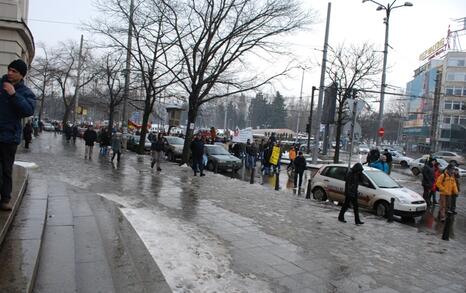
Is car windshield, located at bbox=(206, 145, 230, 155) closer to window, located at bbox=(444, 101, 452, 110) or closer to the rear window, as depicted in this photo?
the rear window

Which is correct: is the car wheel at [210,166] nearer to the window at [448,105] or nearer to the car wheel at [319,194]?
Answer: the car wheel at [319,194]

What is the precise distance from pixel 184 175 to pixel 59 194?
9.22 meters

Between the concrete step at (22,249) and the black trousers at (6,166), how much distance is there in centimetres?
41

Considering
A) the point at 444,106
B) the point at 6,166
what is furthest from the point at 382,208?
the point at 444,106

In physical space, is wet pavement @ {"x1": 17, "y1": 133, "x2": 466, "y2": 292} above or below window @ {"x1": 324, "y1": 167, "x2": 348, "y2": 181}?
below

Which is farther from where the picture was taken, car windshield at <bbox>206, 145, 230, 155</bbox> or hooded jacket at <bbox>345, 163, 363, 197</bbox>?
car windshield at <bbox>206, 145, 230, 155</bbox>

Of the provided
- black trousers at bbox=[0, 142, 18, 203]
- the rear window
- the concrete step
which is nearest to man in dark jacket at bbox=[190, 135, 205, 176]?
the rear window

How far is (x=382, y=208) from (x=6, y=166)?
35.3ft

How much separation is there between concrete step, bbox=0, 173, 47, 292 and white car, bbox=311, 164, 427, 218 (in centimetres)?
977

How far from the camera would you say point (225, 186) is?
15117mm

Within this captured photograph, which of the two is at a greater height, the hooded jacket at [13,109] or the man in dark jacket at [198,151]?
the hooded jacket at [13,109]

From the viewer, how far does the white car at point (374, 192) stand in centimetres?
1268

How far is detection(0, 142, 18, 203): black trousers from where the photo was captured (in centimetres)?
486

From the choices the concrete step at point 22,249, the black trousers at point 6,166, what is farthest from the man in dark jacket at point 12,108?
the concrete step at point 22,249
